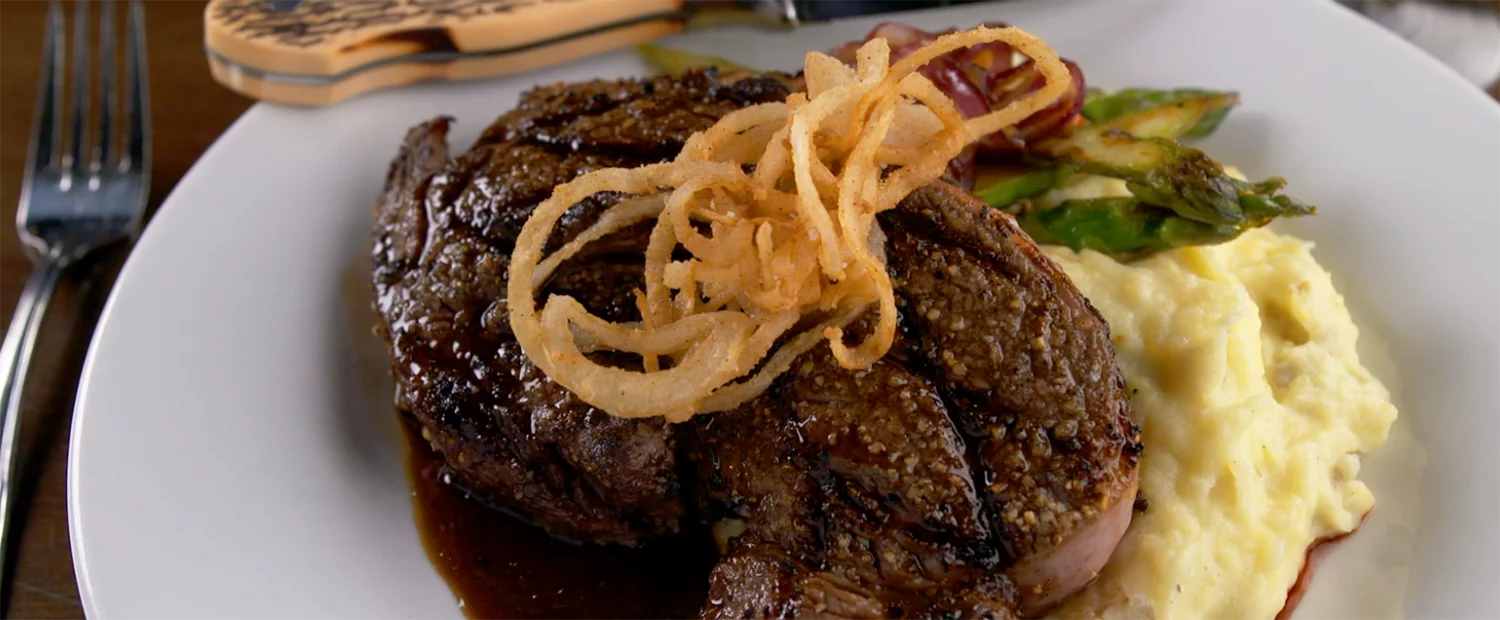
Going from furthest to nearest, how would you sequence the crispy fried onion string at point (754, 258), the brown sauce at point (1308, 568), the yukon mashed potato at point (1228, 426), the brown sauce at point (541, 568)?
the brown sauce at point (541, 568)
the brown sauce at point (1308, 568)
the yukon mashed potato at point (1228, 426)
the crispy fried onion string at point (754, 258)

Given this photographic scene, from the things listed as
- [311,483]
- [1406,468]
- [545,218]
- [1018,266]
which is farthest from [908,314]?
[311,483]

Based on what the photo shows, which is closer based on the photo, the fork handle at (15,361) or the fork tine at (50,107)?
the fork handle at (15,361)

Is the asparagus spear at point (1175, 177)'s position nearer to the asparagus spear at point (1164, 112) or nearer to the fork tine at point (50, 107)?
the asparagus spear at point (1164, 112)

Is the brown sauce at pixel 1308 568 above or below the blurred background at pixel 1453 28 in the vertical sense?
below

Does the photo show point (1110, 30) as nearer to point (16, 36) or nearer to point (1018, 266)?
point (1018, 266)

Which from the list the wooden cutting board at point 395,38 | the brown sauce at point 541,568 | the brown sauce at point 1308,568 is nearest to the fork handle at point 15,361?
the wooden cutting board at point 395,38

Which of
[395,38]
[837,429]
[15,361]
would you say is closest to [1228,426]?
[837,429]

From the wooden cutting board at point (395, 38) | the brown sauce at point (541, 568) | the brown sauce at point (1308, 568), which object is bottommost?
the brown sauce at point (541, 568)

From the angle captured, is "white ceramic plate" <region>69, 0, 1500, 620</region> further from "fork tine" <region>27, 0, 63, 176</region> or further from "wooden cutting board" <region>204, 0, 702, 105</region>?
"fork tine" <region>27, 0, 63, 176</region>
